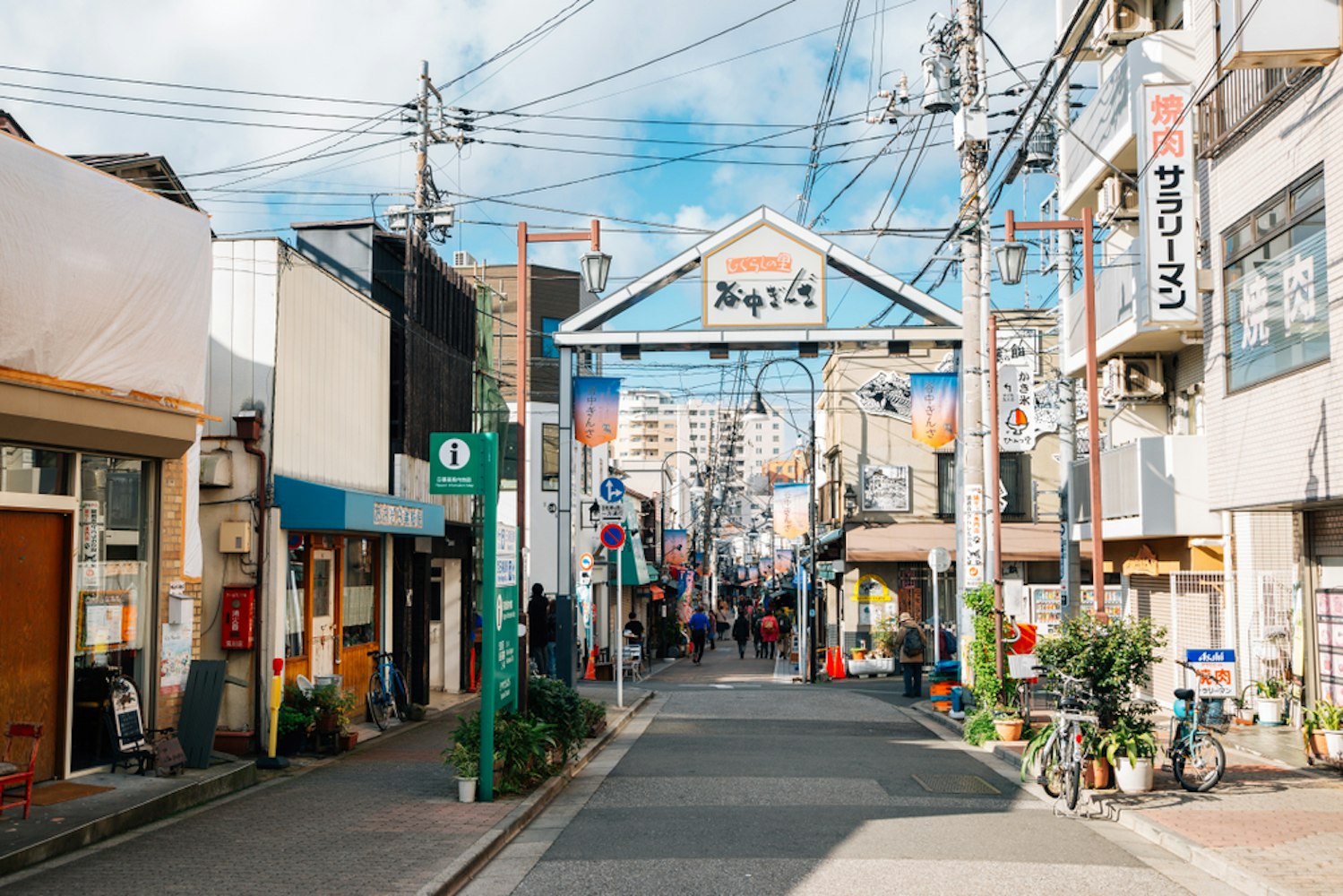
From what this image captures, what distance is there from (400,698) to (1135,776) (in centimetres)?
1095

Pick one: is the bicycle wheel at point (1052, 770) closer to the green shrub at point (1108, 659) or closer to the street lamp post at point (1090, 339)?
the green shrub at point (1108, 659)

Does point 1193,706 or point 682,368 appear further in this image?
point 682,368

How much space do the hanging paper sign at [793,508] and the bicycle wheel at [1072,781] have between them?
24671 millimetres

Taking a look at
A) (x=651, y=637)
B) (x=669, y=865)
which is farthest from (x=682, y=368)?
(x=651, y=637)

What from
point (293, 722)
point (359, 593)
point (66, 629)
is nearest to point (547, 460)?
point (359, 593)

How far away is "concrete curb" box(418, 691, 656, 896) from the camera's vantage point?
881 cm

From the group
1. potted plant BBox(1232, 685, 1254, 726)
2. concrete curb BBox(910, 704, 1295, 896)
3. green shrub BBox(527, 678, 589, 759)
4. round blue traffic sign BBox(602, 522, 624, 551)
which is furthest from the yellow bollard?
potted plant BBox(1232, 685, 1254, 726)

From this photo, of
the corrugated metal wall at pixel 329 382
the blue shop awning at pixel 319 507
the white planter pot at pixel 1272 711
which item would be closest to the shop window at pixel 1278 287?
the white planter pot at pixel 1272 711

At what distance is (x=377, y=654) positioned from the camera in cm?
1850

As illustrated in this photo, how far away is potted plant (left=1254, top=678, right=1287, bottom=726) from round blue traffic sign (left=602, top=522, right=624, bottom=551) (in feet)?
34.4

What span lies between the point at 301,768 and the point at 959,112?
49.8 ft

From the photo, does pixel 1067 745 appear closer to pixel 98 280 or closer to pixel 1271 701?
pixel 1271 701

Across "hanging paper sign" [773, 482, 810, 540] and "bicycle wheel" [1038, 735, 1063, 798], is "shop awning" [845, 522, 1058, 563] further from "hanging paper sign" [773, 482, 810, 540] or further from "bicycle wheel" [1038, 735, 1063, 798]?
"bicycle wheel" [1038, 735, 1063, 798]

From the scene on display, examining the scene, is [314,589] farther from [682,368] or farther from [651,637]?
[651,637]
